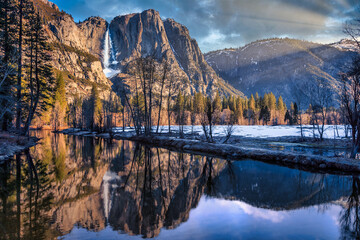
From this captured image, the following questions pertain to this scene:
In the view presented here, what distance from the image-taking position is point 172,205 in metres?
6.91

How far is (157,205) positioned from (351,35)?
753 inches

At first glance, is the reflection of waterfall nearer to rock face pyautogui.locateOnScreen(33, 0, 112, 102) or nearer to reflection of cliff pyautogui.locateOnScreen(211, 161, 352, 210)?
reflection of cliff pyautogui.locateOnScreen(211, 161, 352, 210)

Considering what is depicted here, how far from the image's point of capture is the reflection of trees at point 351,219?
5.28 metres

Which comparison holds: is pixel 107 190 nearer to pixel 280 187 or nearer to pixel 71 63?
pixel 280 187

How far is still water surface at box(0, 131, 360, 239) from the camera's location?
510 cm

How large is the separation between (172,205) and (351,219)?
5.45 meters

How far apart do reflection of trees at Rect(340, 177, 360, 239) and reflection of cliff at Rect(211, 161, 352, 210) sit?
19.5 inches

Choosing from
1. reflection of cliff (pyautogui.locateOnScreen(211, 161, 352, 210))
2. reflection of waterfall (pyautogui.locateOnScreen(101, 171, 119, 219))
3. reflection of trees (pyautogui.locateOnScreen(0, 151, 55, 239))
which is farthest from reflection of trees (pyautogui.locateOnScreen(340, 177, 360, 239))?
reflection of trees (pyautogui.locateOnScreen(0, 151, 55, 239))

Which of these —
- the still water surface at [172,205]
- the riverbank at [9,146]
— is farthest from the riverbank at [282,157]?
the riverbank at [9,146]

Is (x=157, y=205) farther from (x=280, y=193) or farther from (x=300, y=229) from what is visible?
(x=280, y=193)

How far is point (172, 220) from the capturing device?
228 inches

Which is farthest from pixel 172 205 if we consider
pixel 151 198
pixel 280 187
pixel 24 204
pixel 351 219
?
pixel 280 187

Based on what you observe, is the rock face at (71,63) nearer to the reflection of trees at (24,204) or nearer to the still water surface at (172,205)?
the reflection of trees at (24,204)

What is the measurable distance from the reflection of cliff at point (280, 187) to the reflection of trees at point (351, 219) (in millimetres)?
496
